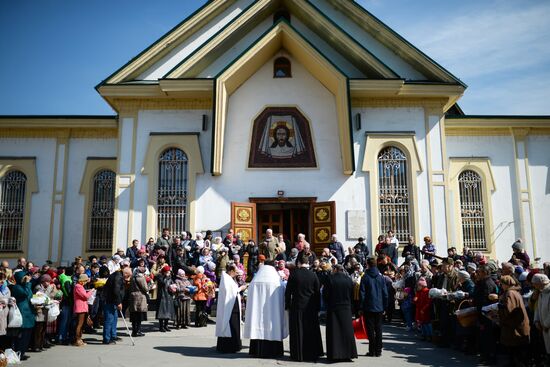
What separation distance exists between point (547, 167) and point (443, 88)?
18.6ft

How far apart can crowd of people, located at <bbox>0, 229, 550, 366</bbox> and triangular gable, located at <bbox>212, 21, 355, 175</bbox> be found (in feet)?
18.9

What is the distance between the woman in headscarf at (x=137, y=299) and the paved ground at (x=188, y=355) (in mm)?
367

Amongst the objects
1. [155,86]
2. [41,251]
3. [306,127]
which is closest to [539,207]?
[306,127]

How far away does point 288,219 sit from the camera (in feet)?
63.1

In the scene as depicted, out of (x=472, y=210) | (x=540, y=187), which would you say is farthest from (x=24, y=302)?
(x=540, y=187)

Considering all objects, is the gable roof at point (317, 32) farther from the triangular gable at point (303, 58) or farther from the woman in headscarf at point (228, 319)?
the woman in headscarf at point (228, 319)

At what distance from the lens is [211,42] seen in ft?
62.3

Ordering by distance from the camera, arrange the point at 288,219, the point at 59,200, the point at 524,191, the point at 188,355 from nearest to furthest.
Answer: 1. the point at 188,355
2. the point at 288,219
3. the point at 524,191
4. the point at 59,200

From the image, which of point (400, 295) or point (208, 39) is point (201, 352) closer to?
point (400, 295)

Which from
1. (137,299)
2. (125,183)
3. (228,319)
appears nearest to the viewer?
(228,319)

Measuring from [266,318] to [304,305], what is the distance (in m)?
0.82

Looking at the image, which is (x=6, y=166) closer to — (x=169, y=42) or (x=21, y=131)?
(x=21, y=131)

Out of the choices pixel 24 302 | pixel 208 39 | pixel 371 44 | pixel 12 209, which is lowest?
pixel 24 302

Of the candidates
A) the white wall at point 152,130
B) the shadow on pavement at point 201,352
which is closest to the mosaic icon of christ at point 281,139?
the white wall at point 152,130
